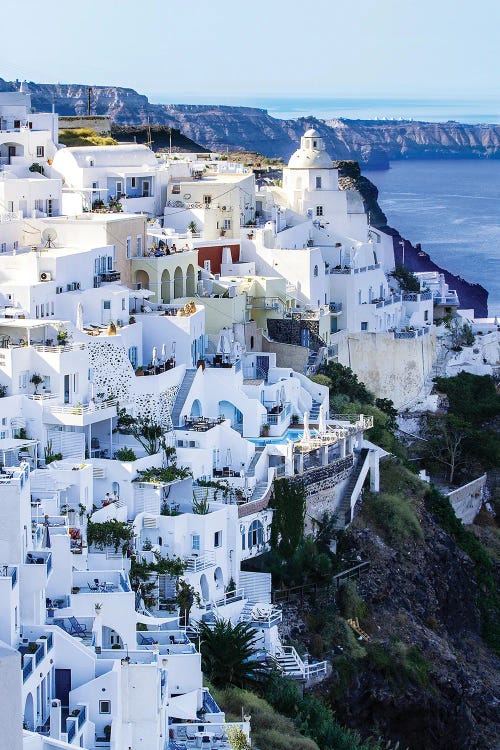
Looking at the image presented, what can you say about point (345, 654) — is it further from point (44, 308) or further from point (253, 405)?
point (44, 308)

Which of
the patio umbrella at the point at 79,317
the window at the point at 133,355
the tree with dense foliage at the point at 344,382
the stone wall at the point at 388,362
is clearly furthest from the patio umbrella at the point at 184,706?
the stone wall at the point at 388,362

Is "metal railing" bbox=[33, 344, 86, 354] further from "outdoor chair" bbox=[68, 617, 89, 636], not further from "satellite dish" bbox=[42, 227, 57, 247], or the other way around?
"outdoor chair" bbox=[68, 617, 89, 636]

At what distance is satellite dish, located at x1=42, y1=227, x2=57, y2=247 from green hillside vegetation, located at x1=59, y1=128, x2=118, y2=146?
15889 mm

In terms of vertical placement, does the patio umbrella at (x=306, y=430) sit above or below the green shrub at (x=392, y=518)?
above

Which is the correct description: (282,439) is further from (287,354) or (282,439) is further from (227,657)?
(227,657)

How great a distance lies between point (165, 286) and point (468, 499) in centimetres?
970

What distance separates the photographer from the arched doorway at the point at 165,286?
43875 millimetres

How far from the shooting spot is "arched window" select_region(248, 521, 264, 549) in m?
37.3

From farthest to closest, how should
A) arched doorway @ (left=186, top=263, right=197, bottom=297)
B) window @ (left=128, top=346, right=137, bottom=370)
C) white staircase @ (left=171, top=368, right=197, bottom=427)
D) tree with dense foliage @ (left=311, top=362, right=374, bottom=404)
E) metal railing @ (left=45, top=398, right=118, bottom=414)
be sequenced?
tree with dense foliage @ (left=311, top=362, right=374, bottom=404), arched doorway @ (left=186, top=263, right=197, bottom=297), window @ (left=128, top=346, right=137, bottom=370), white staircase @ (left=171, top=368, right=197, bottom=427), metal railing @ (left=45, top=398, right=118, bottom=414)

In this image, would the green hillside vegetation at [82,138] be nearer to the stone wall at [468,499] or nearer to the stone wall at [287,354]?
the stone wall at [287,354]

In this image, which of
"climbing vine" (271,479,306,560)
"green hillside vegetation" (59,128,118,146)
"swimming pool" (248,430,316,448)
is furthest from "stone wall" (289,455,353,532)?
"green hillside vegetation" (59,128,118,146)

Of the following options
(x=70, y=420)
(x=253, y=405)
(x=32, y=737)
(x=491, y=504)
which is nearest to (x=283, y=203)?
(x=491, y=504)

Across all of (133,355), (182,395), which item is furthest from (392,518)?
(133,355)

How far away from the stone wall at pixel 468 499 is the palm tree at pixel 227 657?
14.5 meters
